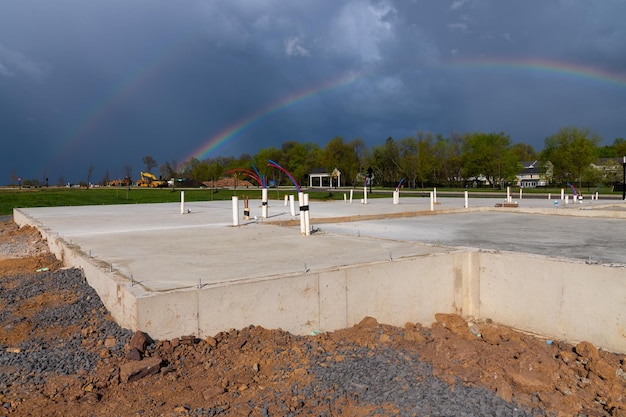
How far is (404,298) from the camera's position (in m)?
7.04

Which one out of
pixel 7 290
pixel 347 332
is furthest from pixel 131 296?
pixel 7 290

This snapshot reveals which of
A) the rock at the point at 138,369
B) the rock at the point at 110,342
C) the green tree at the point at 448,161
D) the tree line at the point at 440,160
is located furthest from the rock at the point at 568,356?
the green tree at the point at 448,161

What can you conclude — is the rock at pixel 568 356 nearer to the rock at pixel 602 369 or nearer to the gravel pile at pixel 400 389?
the rock at pixel 602 369

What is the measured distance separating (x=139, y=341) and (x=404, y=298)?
152 inches

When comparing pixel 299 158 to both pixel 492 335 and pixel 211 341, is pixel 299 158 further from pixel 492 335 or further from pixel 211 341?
pixel 211 341

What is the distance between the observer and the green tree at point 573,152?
181 ft

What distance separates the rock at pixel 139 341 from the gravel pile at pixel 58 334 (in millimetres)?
191

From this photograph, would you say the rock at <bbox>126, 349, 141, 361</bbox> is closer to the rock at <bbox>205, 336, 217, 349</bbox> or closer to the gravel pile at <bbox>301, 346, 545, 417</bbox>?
the rock at <bbox>205, 336, 217, 349</bbox>

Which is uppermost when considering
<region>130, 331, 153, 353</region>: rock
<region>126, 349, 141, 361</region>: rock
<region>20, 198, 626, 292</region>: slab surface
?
<region>20, 198, 626, 292</region>: slab surface

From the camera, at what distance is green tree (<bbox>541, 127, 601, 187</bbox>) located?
55062 mm

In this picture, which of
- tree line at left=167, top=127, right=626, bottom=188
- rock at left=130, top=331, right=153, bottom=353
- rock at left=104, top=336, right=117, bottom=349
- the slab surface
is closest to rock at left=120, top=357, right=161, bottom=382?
rock at left=130, top=331, right=153, bottom=353

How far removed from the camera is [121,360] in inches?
189

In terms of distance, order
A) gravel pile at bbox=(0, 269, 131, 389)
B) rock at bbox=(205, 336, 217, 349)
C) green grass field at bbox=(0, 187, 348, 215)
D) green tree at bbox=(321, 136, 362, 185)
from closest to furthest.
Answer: gravel pile at bbox=(0, 269, 131, 389), rock at bbox=(205, 336, 217, 349), green grass field at bbox=(0, 187, 348, 215), green tree at bbox=(321, 136, 362, 185)

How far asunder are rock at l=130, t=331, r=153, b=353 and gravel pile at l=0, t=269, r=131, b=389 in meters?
0.19
